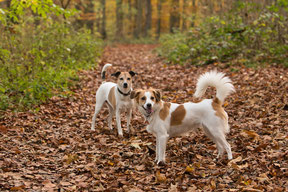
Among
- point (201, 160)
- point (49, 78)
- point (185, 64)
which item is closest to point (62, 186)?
point (201, 160)

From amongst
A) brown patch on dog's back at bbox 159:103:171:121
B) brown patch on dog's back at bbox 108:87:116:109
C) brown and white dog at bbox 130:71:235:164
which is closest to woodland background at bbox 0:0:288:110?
brown patch on dog's back at bbox 108:87:116:109

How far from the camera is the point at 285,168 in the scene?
450 centimetres

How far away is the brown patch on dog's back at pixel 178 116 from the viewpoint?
5414mm

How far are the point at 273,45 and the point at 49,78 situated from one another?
32.4 feet

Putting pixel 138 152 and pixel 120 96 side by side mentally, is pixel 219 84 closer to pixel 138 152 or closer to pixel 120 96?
pixel 138 152

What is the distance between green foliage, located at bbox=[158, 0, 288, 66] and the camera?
12.6m

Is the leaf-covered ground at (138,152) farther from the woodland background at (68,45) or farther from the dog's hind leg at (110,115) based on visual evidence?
the woodland background at (68,45)

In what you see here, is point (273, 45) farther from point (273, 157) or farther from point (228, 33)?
point (273, 157)

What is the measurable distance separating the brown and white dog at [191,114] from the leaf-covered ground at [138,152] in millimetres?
474

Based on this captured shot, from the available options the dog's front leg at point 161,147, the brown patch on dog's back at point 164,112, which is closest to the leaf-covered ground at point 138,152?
the dog's front leg at point 161,147

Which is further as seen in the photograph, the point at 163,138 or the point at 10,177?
the point at 163,138

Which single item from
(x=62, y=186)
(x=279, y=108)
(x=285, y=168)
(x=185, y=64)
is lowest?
(x=62, y=186)

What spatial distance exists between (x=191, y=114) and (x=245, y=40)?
32.2 ft

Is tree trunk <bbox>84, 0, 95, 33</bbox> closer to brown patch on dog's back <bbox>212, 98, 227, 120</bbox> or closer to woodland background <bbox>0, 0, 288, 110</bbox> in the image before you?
woodland background <bbox>0, 0, 288, 110</bbox>
